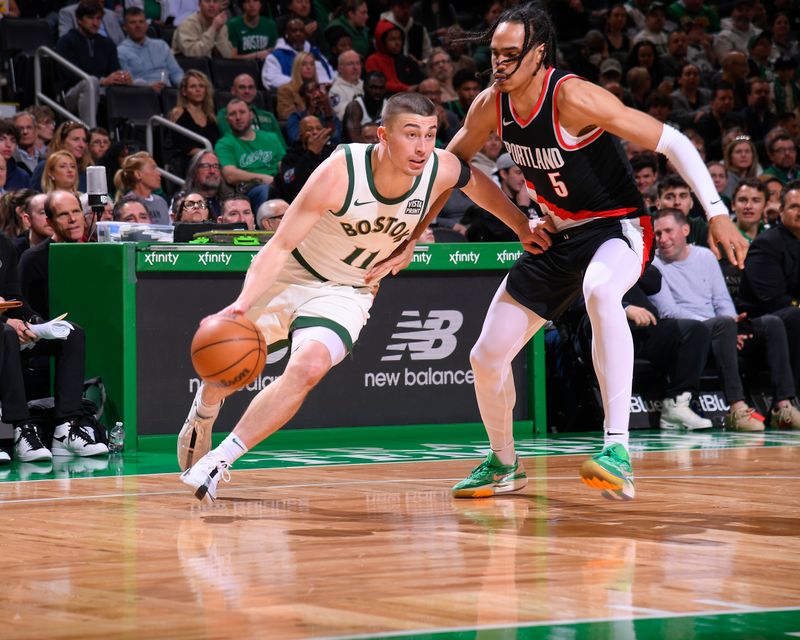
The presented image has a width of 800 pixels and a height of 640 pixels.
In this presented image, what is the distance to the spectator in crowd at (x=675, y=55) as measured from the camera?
16.8m

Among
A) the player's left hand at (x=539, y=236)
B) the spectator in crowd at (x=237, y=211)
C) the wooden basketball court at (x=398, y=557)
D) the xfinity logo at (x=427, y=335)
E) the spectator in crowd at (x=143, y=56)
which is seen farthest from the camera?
the spectator in crowd at (x=143, y=56)

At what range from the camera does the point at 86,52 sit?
495 inches

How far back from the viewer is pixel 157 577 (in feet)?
13.3

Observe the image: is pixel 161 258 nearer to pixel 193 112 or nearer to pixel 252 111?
pixel 193 112

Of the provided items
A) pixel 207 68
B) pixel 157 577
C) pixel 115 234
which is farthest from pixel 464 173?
pixel 207 68

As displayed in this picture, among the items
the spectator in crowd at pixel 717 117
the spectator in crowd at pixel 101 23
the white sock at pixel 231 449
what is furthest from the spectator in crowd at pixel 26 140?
the spectator in crowd at pixel 717 117

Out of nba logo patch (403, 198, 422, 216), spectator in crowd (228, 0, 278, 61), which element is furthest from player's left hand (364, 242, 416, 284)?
spectator in crowd (228, 0, 278, 61)

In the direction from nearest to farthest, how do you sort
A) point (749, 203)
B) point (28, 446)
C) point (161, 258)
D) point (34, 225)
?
1. point (28, 446)
2. point (161, 258)
3. point (34, 225)
4. point (749, 203)

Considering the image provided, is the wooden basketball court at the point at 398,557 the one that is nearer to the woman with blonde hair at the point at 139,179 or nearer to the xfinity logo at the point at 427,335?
the xfinity logo at the point at 427,335

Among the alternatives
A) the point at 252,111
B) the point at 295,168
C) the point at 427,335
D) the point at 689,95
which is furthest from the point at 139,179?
the point at 689,95

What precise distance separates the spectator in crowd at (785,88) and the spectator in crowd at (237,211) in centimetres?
859

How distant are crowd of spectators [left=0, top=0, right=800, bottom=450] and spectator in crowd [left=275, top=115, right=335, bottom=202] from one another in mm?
15

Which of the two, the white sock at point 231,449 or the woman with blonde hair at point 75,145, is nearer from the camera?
the white sock at point 231,449

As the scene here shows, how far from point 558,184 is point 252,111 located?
6901mm
